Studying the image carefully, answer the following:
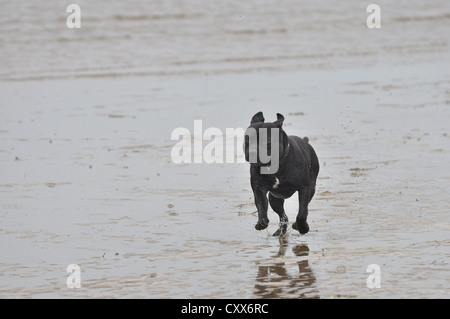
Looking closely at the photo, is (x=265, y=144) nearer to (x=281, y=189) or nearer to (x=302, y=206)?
(x=281, y=189)

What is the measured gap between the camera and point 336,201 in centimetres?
1187

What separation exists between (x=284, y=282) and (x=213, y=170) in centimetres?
603

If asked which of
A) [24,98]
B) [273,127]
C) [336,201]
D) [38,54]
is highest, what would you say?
[38,54]

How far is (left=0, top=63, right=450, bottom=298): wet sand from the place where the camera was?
850cm

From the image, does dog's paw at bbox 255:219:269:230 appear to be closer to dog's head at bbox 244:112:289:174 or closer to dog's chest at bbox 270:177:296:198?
dog's chest at bbox 270:177:296:198

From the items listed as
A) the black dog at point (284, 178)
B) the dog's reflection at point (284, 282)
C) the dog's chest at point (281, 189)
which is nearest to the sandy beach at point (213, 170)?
the dog's reflection at point (284, 282)

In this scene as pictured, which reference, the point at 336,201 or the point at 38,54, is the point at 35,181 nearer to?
the point at 336,201

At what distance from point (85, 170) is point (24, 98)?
9.99m

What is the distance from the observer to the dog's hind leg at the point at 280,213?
1032cm

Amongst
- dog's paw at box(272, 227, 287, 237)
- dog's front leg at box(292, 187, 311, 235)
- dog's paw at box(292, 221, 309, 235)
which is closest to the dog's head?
dog's front leg at box(292, 187, 311, 235)

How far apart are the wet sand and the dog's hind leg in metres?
0.16

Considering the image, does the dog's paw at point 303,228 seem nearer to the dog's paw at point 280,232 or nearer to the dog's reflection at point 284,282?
the dog's paw at point 280,232

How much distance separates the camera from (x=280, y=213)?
34.3 ft
